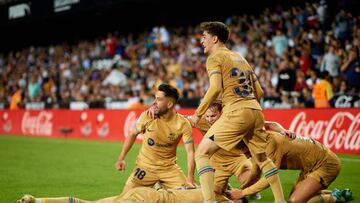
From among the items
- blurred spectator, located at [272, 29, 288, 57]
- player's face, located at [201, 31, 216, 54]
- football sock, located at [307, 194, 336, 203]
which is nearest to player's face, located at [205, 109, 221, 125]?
player's face, located at [201, 31, 216, 54]

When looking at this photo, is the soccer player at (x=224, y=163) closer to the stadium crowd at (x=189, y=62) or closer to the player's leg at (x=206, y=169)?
the player's leg at (x=206, y=169)

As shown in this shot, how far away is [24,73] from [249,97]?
26.9 metres

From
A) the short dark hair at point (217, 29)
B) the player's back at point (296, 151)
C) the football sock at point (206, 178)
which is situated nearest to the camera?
the football sock at point (206, 178)

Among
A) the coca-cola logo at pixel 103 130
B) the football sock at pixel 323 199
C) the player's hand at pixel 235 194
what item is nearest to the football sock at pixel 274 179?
the player's hand at pixel 235 194

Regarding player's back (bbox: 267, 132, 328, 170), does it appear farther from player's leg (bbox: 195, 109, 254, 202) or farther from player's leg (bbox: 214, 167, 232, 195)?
player's leg (bbox: 214, 167, 232, 195)

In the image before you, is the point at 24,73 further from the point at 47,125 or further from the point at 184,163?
the point at 184,163

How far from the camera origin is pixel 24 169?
1237 cm

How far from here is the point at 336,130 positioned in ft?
45.5

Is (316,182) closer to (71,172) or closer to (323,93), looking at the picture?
(71,172)

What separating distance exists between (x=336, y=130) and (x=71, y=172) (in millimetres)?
6255

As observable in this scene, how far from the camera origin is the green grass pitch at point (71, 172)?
9.10 m

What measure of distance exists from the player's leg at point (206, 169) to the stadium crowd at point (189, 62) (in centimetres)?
958

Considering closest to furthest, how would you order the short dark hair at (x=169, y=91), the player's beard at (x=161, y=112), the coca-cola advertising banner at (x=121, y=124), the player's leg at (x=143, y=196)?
the player's leg at (x=143, y=196), the short dark hair at (x=169, y=91), the player's beard at (x=161, y=112), the coca-cola advertising banner at (x=121, y=124)

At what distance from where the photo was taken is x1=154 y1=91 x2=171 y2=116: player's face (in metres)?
7.64
